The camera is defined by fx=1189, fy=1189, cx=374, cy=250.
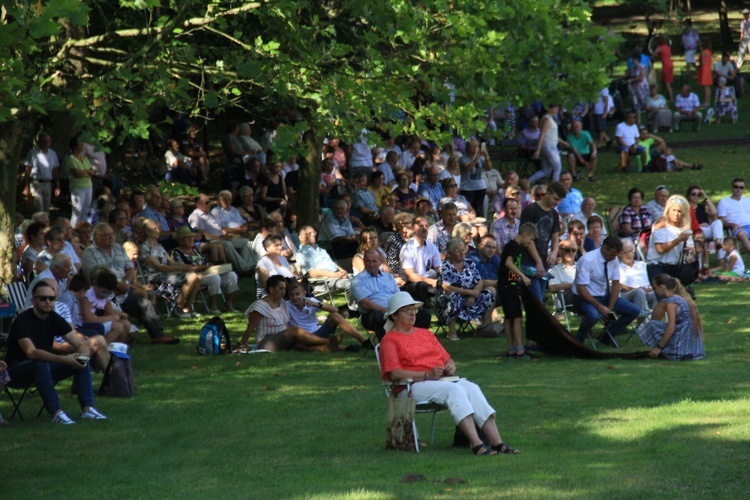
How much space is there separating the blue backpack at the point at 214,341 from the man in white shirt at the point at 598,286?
166 inches

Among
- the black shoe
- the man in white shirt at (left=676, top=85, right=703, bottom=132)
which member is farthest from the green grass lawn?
the man in white shirt at (left=676, top=85, right=703, bottom=132)

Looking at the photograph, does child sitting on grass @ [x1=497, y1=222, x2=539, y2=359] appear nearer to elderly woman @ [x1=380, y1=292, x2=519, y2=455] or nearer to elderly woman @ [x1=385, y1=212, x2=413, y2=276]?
elderly woman @ [x1=385, y1=212, x2=413, y2=276]

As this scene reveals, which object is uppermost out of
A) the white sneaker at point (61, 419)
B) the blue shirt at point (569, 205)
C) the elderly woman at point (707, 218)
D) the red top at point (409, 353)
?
the blue shirt at point (569, 205)

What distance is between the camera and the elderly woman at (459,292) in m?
15.0

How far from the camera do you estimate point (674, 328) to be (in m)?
13.1

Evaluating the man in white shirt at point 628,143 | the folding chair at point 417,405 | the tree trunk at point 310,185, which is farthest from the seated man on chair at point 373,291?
the man in white shirt at point 628,143

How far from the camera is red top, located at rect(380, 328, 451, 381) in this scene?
952 centimetres

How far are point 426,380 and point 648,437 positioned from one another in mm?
1801

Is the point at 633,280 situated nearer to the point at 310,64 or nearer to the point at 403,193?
the point at 310,64

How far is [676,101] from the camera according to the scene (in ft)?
106

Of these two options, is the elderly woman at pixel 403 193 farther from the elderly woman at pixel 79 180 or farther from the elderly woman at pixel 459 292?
the elderly woman at pixel 459 292

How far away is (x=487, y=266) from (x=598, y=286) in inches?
73.1

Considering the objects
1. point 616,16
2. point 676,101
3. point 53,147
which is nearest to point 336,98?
point 53,147

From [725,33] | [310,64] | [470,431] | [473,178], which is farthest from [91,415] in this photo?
[725,33]
